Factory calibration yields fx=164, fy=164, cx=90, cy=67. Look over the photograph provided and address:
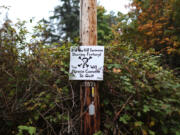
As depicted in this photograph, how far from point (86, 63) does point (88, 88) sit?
1.24 ft

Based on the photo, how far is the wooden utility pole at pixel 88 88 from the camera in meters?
2.38

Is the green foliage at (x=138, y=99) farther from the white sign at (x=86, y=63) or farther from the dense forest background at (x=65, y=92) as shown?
the white sign at (x=86, y=63)

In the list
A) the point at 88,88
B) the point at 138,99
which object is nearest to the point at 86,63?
the point at 88,88

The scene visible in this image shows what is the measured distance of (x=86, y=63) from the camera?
2488 mm

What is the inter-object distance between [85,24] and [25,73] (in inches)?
48.3

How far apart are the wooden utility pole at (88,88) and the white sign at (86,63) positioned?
0.11 m

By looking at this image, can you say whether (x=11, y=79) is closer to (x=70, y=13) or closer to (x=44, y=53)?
(x=44, y=53)

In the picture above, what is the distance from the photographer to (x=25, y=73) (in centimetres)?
260

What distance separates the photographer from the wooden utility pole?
2.38 meters

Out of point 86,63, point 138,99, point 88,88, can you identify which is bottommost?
point 138,99

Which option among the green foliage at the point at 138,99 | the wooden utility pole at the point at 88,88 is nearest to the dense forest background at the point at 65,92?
the green foliage at the point at 138,99

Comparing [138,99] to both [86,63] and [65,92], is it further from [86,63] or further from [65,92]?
[65,92]

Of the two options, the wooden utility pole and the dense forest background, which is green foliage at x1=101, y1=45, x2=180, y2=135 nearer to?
the dense forest background

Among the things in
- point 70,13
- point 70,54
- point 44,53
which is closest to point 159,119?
point 70,54
